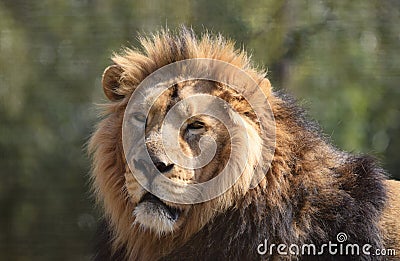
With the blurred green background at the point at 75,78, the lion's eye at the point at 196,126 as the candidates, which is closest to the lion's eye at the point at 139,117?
the lion's eye at the point at 196,126

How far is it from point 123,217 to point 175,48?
18.4 inches

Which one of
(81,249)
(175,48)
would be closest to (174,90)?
(175,48)

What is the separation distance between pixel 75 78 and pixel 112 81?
202 cm

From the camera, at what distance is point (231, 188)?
1.80 meters

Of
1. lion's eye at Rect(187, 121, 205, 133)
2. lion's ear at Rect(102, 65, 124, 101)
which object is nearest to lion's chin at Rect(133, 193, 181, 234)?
lion's eye at Rect(187, 121, 205, 133)

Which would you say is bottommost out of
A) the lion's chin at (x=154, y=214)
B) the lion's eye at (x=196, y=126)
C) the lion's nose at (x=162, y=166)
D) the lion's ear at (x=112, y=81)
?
the lion's chin at (x=154, y=214)

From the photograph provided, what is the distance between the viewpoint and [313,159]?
191 cm

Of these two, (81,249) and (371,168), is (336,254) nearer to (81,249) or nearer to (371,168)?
(371,168)

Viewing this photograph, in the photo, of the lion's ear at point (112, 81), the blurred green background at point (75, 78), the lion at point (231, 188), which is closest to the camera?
the lion at point (231, 188)

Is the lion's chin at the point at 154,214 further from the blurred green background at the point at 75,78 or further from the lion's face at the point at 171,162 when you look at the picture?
the blurred green background at the point at 75,78

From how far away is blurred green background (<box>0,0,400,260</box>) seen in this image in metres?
3.95

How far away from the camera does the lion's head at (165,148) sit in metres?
1.75

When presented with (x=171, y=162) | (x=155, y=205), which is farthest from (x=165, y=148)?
(x=155, y=205)

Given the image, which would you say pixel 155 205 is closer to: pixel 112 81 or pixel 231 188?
pixel 231 188
